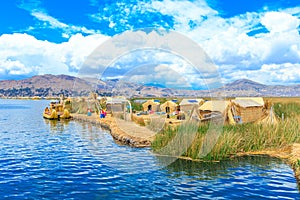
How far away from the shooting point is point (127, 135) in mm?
25406

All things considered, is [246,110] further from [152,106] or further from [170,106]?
[152,106]

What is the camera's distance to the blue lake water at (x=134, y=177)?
1193 cm

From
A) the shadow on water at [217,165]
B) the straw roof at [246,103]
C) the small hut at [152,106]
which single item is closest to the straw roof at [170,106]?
the small hut at [152,106]

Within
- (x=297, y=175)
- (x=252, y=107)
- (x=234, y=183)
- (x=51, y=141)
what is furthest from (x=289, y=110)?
(x=51, y=141)

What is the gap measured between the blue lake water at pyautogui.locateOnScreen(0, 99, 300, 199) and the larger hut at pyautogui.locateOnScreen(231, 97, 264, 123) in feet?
42.5

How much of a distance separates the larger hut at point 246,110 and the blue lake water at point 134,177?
42.5 ft

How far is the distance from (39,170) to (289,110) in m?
25.1

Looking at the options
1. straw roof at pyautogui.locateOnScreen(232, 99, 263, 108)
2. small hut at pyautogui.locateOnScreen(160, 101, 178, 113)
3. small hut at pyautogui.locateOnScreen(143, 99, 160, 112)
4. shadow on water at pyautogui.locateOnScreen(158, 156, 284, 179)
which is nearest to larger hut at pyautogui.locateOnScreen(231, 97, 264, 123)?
straw roof at pyautogui.locateOnScreen(232, 99, 263, 108)

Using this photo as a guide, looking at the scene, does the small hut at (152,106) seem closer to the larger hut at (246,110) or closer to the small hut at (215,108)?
the small hut at (215,108)

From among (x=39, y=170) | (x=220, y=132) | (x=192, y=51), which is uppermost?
(x=192, y=51)

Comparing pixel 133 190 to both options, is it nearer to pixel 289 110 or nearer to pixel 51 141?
pixel 51 141

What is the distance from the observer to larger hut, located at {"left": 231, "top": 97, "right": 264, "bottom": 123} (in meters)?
30.1

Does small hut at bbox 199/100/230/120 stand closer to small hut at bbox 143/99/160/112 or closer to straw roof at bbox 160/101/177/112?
straw roof at bbox 160/101/177/112

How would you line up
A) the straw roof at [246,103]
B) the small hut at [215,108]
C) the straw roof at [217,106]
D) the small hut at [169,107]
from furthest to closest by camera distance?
the small hut at [169,107]
the straw roof at [246,103]
the straw roof at [217,106]
the small hut at [215,108]
